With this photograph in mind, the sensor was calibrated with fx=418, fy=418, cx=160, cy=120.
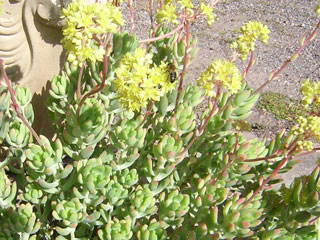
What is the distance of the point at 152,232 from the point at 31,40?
3.45 feet

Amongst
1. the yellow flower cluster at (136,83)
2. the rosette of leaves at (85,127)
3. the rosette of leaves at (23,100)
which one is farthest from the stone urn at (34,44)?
the yellow flower cluster at (136,83)

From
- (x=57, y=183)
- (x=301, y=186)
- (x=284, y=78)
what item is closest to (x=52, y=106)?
(x=57, y=183)

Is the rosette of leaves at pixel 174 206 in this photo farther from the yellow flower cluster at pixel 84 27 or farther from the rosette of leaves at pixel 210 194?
the yellow flower cluster at pixel 84 27

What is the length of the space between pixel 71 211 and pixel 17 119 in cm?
48

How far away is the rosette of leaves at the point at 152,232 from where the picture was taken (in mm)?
1506

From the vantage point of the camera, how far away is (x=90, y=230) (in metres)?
1.77

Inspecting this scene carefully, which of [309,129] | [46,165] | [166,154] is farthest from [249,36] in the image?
[46,165]

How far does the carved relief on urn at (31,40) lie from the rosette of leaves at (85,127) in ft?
1.61

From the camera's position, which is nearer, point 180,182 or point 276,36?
point 180,182

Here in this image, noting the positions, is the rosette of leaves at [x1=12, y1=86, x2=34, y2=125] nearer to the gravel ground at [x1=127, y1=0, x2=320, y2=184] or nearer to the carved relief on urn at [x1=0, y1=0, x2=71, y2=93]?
the carved relief on urn at [x1=0, y1=0, x2=71, y2=93]

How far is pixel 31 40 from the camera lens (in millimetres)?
1940

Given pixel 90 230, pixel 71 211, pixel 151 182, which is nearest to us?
pixel 71 211

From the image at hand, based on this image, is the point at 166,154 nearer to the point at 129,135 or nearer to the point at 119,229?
the point at 129,135

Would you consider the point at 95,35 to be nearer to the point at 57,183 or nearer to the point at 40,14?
the point at 57,183
